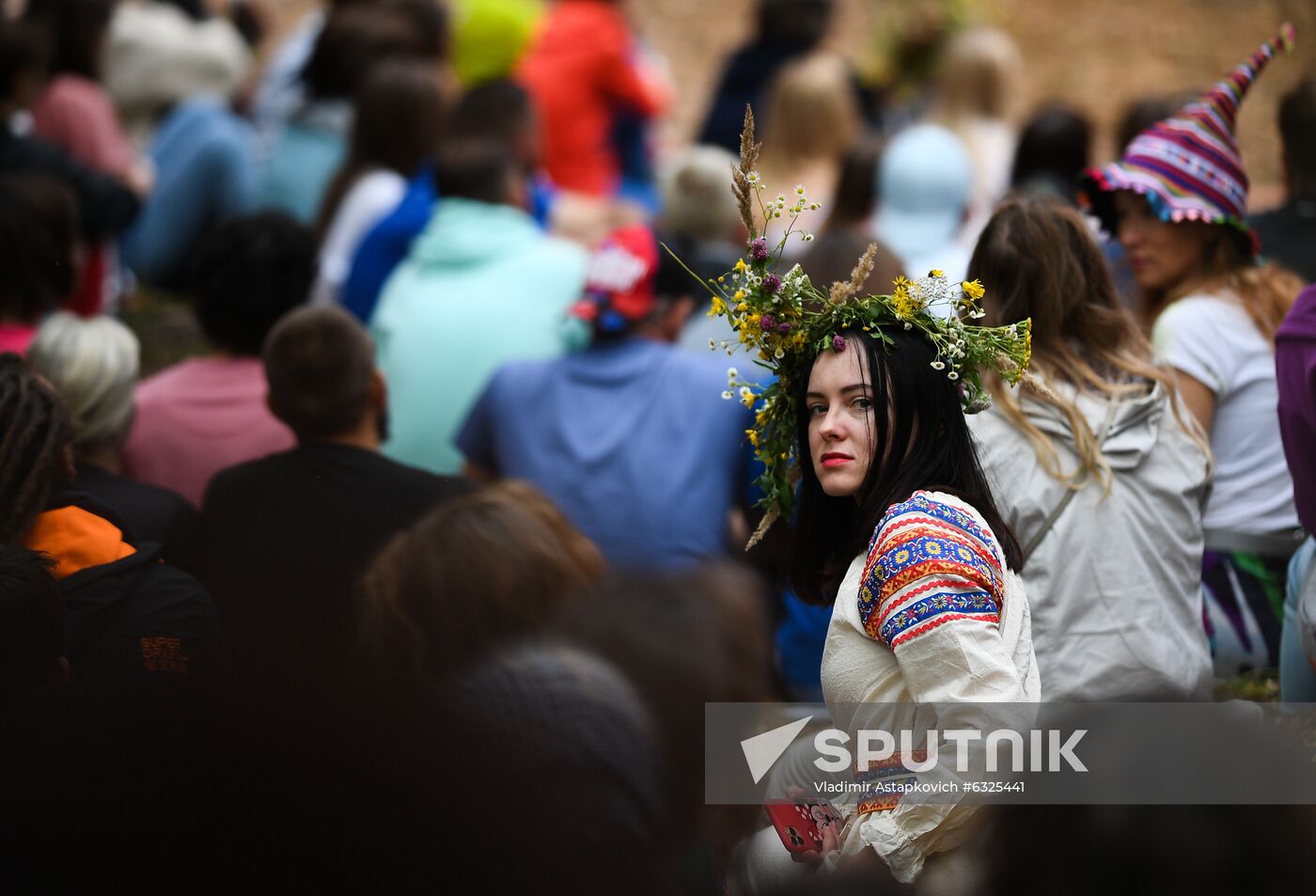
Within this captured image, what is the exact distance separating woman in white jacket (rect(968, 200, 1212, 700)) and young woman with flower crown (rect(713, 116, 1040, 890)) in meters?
0.52

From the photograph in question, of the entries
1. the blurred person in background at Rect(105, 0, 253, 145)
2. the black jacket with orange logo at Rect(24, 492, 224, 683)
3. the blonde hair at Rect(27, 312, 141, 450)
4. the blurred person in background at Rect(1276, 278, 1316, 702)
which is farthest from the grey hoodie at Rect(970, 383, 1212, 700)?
the blurred person in background at Rect(105, 0, 253, 145)

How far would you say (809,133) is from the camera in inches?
286

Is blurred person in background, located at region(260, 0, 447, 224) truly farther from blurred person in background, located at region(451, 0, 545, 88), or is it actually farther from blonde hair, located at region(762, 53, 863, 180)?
blonde hair, located at region(762, 53, 863, 180)

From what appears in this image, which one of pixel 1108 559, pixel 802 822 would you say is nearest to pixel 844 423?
pixel 802 822

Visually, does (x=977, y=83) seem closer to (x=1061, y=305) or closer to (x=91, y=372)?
(x=1061, y=305)

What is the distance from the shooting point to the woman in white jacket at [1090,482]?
3.61m

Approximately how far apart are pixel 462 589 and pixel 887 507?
2.77 feet

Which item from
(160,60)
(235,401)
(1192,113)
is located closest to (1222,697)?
(1192,113)

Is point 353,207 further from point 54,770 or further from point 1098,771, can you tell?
point 1098,771

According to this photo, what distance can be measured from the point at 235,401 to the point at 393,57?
2.95 meters

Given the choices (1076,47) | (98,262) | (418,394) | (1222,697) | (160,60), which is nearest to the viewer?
(1222,697)

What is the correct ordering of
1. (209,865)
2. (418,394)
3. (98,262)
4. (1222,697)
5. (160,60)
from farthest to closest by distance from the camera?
(160,60)
(98,262)
(418,394)
(1222,697)
(209,865)

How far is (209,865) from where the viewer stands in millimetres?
2512

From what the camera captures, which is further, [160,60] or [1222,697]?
[160,60]
